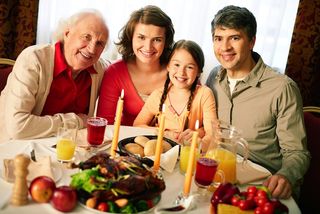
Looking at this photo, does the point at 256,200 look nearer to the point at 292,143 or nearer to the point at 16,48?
the point at 292,143

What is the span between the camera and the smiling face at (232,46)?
209cm

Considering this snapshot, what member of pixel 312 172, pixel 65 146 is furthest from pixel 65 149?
pixel 312 172

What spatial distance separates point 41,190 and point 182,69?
1.23 metres

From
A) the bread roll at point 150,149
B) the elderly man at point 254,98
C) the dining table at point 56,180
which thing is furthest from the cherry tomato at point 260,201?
the elderly man at point 254,98

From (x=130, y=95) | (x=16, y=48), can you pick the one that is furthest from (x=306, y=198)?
(x=16, y=48)

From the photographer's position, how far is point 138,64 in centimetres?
241

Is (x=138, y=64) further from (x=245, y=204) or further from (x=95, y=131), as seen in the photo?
(x=245, y=204)

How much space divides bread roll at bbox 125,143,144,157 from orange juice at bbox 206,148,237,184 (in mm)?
304

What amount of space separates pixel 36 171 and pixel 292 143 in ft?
4.26

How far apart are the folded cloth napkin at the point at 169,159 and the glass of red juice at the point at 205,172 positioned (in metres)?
0.21

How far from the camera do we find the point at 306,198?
232 centimetres

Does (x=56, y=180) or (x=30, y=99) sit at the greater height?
(x=30, y=99)

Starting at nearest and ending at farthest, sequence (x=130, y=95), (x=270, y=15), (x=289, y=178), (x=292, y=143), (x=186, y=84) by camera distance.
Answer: (x=289, y=178)
(x=292, y=143)
(x=186, y=84)
(x=130, y=95)
(x=270, y=15)

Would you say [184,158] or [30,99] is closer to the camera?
[184,158]
